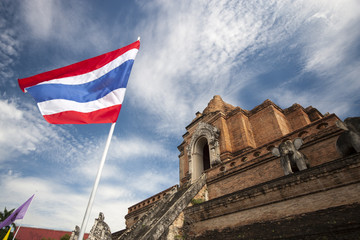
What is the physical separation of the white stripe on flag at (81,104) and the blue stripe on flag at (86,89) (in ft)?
0.37

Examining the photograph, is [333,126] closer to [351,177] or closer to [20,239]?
[351,177]

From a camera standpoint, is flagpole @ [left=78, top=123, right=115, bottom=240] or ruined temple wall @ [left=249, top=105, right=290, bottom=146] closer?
flagpole @ [left=78, top=123, right=115, bottom=240]

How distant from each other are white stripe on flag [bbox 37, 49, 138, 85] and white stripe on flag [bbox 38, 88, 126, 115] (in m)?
0.62

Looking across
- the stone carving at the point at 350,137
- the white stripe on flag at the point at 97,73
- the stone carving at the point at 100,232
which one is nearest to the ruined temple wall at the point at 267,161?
Result: the stone carving at the point at 350,137

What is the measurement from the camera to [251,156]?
336 inches

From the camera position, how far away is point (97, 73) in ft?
18.1

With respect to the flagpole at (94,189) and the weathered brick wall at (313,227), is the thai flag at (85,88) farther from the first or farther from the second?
the weathered brick wall at (313,227)

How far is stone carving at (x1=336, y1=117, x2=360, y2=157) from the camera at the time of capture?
4.87m

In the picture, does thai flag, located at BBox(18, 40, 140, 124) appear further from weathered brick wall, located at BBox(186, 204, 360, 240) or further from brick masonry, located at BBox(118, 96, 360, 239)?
weathered brick wall, located at BBox(186, 204, 360, 240)

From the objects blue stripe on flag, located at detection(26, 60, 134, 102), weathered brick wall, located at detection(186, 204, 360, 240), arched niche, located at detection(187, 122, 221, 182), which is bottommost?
weathered brick wall, located at detection(186, 204, 360, 240)

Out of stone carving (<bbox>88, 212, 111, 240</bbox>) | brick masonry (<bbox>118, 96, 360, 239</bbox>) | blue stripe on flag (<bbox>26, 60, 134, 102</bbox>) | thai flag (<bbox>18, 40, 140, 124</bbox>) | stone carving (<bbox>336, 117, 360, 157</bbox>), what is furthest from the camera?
blue stripe on flag (<bbox>26, 60, 134, 102</bbox>)

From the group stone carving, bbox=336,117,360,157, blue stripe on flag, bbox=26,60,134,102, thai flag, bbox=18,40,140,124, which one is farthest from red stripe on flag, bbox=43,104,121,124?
stone carving, bbox=336,117,360,157

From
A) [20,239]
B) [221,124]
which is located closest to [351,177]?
[221,124]

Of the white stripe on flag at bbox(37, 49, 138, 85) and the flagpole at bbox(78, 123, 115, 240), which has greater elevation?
the white stripe on flag at bbox(37, 49, 138, 85)
